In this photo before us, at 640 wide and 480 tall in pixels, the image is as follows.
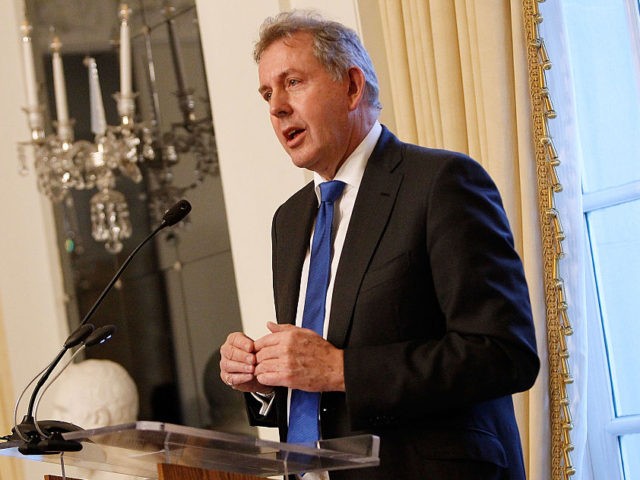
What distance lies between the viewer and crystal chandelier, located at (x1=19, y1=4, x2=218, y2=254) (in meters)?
4.71

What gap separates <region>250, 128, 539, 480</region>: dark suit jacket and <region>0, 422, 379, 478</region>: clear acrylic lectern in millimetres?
261

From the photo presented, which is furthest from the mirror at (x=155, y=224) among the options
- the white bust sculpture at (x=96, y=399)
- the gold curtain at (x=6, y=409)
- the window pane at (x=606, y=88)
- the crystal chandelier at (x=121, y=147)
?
the window pane at (x=606, y=88)

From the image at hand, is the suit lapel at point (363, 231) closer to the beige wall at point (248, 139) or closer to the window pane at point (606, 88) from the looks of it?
the window pane at point (606, 88)

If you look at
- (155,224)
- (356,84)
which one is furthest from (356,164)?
(155,224)

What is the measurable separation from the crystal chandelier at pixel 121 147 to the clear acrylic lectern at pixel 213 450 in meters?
2.84

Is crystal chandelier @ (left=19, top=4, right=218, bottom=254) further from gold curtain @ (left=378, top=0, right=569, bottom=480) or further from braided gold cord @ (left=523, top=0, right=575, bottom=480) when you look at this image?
braided gold cord @ (left=523, top=0, right=575, bottom=480)

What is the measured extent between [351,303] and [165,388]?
10.8ft

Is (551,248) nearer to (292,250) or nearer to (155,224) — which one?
(292,250)

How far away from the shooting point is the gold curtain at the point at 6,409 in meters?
5.51

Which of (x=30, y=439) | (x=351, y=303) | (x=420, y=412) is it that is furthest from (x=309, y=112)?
(x=30, y=439)

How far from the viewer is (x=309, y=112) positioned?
2.46 metres

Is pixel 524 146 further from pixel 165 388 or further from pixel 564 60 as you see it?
pixel 165 388

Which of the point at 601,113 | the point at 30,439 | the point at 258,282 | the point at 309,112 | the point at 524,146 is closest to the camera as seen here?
the point at 30,439

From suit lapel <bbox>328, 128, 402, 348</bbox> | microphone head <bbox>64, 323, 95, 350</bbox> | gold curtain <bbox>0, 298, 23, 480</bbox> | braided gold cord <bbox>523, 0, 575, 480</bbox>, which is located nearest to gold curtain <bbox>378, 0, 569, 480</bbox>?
braided gold cord <bbox>523, 0, 575, 480</bbox>
